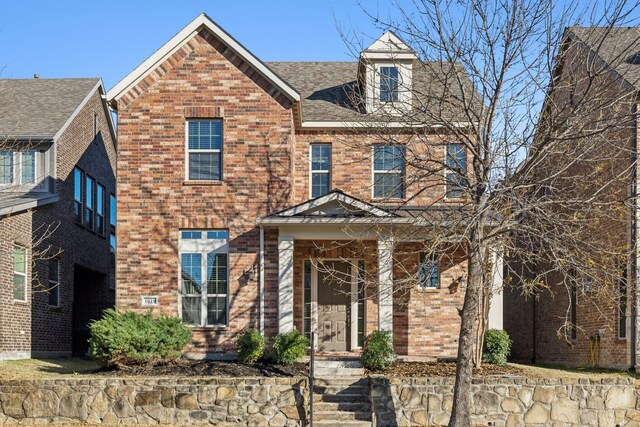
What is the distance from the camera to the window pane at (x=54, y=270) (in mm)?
22312

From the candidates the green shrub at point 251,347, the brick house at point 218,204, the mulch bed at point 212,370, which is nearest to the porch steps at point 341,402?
the mulch bed at point 212,370

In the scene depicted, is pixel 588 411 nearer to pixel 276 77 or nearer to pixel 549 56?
pixel 549 56

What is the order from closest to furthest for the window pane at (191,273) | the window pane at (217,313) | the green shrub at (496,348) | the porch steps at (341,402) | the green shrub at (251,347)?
the porch steps at (341,402) < the green shrub at (251,347) < the green shrub at (496,348) < the window pane at (217,313) < the window pane at (191,273)

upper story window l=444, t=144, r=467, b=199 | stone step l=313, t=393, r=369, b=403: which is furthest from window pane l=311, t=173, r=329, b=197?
stone step l=313, t=393, r=369, b=403

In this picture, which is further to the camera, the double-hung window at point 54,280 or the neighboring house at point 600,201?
the double-hung window at point 54,280

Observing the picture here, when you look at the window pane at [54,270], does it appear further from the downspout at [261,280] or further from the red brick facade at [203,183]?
the downspout at [261,280]

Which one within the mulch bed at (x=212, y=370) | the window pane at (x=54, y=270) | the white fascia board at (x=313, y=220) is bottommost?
the mulch bed at (x=212, y=370)

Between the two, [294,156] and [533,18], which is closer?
[533,18]

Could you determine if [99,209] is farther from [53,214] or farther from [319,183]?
[319,183]

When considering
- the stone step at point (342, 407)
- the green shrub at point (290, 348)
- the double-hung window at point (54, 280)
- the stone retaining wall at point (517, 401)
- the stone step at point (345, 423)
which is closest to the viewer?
the stone step at point (345, 423)

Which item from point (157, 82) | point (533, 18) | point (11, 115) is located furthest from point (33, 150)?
point (533, 18)

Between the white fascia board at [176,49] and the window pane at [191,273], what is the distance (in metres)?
4.08

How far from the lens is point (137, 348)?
1614cm

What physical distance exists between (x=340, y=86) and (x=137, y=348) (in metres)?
10.0
